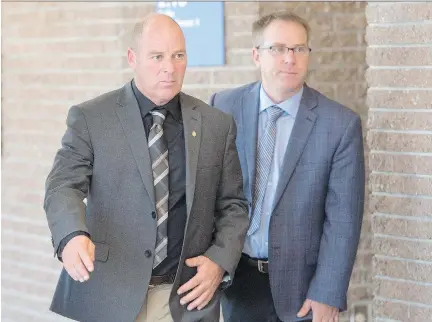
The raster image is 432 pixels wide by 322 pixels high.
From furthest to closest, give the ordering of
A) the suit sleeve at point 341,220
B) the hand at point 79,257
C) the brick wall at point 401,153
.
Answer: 1. the brick wall at point 401,153
2. the suit sleeve at point 341,220
3. the hand at point 79,257

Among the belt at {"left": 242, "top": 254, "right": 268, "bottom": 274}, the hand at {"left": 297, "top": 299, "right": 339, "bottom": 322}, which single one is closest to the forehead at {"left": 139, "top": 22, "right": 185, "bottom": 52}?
the belt at {"left": 242, "top": 254, "right": 268, "bottom": 274}

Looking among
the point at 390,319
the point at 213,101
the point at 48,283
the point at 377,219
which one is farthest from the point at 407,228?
the point at 48,283

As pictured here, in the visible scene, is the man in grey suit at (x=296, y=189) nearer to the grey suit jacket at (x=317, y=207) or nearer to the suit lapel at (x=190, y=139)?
the grey suit jacket at (x=317, y=207)

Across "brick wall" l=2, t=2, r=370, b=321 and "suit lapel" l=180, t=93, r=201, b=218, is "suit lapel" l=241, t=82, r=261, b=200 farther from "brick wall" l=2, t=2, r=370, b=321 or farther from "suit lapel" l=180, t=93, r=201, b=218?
"brick wall" l=2, t=2, r=370, b=321

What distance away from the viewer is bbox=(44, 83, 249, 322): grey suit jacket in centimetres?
264

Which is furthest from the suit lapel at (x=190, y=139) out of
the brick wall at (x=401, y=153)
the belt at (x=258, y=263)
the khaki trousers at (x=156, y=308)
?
the brick wall at (x=401, y=153)

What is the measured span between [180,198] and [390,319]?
1.39 meters

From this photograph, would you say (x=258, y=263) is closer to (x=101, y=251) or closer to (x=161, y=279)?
(x=161, y=279)

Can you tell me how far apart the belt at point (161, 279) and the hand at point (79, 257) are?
0.99ft

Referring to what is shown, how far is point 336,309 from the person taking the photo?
3.15 meters

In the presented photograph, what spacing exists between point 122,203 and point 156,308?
340mm

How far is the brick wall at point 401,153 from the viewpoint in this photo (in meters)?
3.46

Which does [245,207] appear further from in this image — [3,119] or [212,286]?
[3,119]

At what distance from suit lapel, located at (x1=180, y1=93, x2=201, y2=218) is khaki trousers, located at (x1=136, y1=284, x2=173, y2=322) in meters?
0.26
